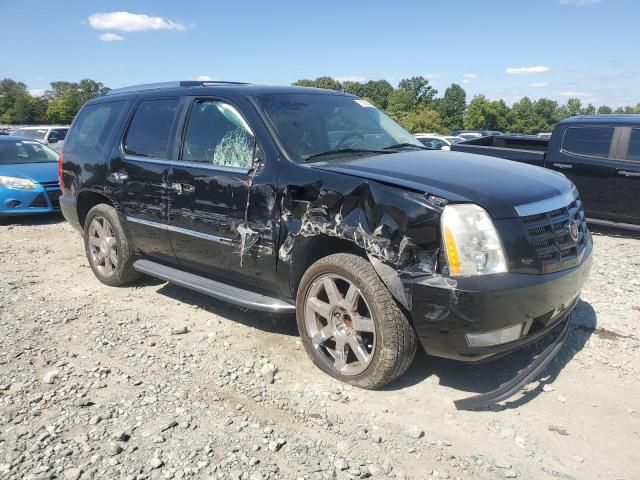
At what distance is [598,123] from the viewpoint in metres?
7.77

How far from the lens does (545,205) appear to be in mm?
3018

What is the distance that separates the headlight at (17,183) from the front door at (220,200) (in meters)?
5.69

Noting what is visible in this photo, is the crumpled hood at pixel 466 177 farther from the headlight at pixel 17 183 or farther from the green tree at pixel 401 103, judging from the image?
the green tree at pixel 401 103

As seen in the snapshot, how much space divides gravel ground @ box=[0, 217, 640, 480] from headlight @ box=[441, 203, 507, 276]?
3.01ft

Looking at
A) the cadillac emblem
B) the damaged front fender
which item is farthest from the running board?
the cadillac emblem

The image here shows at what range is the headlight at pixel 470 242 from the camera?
2719 millimetres

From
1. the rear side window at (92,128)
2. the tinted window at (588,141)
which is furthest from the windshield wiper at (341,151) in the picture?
the tinted window at (588,141)

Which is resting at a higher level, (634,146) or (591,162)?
(634,146)

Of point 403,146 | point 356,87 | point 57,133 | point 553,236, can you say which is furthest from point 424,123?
point 553,236

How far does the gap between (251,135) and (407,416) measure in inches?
85.5

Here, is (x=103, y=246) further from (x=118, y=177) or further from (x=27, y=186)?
(x=27, y=186)

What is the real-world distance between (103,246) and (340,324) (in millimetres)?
3059

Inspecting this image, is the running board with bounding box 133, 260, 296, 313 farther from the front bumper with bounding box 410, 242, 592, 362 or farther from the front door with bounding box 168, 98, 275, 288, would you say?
the front bumper with bounding box 410, 242, 592, 362

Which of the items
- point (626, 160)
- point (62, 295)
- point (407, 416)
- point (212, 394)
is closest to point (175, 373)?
point (212, 394)
